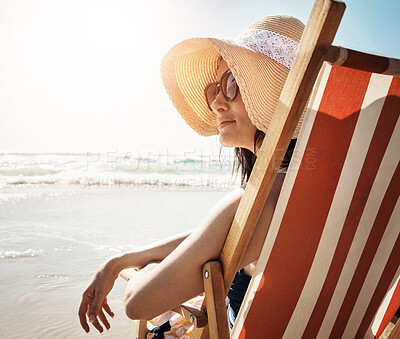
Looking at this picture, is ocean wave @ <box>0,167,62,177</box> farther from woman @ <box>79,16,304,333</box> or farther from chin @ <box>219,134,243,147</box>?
chin @ <box>219,134,243,147</box>

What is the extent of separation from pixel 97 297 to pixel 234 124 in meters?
0.90

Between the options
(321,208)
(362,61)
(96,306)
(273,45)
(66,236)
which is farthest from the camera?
(66,236)

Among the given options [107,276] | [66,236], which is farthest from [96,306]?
[66,236]

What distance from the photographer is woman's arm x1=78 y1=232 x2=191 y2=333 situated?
58.4 inches

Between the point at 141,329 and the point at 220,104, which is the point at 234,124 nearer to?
the point at 220,104

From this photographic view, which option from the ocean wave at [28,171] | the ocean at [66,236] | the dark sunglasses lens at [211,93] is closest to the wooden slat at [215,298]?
the dark sunglasses lens at [211,93]

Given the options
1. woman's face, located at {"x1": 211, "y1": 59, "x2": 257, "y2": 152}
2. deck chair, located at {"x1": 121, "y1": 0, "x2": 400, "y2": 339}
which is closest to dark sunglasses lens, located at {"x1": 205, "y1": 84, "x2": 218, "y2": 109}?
woman's face, located at {"x1": 211, "y1": 59, "x2": 257, "y2": 152}

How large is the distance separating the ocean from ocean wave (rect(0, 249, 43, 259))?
0.4 inches

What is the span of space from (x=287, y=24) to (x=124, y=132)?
108 feet

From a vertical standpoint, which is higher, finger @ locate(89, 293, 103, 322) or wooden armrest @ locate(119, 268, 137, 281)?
wooden armrest @ locate(119, 268, 137, 281)

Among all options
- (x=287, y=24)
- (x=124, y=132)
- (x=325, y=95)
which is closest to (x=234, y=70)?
(x=287, y=24)

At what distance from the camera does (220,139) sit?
1.52 metres

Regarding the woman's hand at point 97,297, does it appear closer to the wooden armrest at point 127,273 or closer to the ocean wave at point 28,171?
the wooden armrest at point 127,273

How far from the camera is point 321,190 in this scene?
103 centimetres
